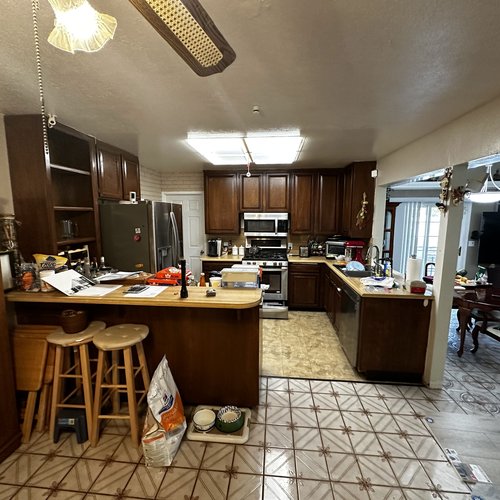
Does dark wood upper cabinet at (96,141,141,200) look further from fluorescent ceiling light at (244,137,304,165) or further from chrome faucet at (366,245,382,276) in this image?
chrome faucet at (366,245,382,276)

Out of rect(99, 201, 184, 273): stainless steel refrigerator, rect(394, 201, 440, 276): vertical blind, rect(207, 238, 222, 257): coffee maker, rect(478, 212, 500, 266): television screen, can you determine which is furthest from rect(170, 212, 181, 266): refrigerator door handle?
rect(478, 212, 500, 266): television screen

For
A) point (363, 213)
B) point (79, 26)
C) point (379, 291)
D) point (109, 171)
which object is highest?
point (79, 26)

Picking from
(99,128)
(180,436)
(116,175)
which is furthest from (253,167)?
(180,436)

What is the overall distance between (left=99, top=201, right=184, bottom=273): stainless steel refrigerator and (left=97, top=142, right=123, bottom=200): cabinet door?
207mm

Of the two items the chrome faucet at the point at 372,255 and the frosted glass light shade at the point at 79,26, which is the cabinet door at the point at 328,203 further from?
the frosted glass light shade at the point at 79,26

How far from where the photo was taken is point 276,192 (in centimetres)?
444

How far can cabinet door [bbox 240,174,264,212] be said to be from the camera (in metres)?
4.45

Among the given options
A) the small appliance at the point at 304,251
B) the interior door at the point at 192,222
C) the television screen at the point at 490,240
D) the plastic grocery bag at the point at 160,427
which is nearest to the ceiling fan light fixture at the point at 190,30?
the plastic grocery bag at the point at 160,427

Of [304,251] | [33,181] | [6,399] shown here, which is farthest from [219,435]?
[304,251]

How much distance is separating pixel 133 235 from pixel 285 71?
2.32 metres

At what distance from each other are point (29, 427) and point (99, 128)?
2463 mm

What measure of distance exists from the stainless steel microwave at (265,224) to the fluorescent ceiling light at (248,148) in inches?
38.8

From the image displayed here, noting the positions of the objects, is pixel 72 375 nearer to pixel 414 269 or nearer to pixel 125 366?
pixel 125 366

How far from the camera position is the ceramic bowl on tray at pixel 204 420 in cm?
192
